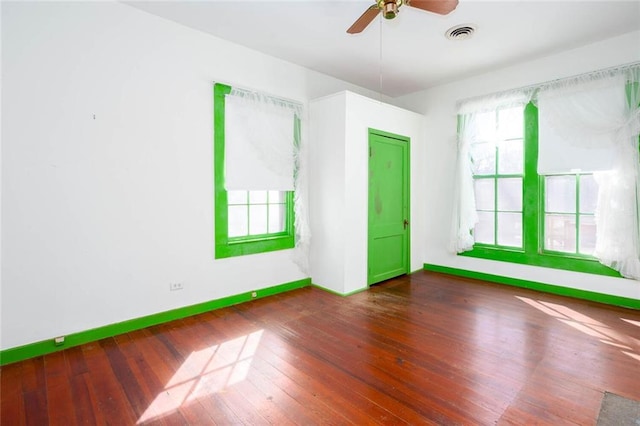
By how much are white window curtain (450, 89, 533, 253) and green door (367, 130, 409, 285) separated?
76cm

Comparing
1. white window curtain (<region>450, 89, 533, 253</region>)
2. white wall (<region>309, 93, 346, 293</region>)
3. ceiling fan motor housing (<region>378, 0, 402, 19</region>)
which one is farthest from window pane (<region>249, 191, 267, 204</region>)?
white window curtain (<region>450, 89, 533, 253</region>)

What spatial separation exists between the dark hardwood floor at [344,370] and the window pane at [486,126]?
2.43m

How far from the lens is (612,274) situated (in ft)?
11.8

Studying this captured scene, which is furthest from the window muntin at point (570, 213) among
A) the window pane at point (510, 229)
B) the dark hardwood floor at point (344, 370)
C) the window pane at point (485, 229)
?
the dark hardwood floor at point (344, 370)

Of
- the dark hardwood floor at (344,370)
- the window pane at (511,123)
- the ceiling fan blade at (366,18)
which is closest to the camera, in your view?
the dark hardwood floor at (344,370)

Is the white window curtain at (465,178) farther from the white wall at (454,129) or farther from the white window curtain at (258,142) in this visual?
the white window curtain at (258,142)

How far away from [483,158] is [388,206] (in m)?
1.59

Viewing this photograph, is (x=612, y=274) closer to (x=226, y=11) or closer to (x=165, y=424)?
(x=165, y=424)

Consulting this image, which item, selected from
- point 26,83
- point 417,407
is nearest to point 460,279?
point 417,407

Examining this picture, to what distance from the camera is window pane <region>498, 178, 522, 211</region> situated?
4355mm

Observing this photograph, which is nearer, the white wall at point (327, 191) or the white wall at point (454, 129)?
the white wall at point (454, 129)

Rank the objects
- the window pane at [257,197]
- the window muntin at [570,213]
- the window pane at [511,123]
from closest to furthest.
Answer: the window muntin at [570,213] < the window pane at [257,197] < the window pane at [511,123]

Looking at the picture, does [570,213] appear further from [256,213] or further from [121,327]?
[121,327]

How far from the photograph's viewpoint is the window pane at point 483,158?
4559mm
